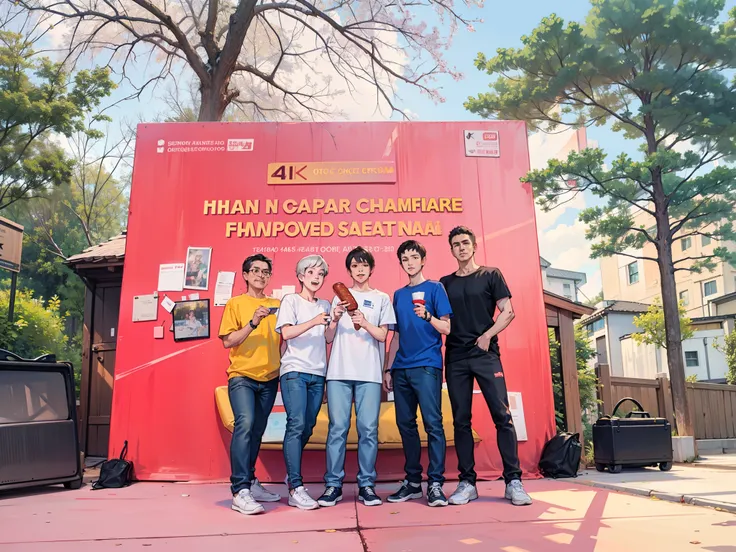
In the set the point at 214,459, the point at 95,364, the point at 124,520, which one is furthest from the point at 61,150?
the point at 124,520

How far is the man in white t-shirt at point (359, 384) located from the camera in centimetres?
347

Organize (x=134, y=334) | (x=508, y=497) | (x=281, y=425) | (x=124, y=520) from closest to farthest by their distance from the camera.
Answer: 1. (x=124, y=520)
2. (x=508, y=497)
3. (x=281, y=425)
4. (x=134, y=334)

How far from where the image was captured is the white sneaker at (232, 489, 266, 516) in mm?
3240

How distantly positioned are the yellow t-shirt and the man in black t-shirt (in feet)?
3.56

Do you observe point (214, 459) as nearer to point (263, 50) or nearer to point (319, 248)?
point (319, 248)

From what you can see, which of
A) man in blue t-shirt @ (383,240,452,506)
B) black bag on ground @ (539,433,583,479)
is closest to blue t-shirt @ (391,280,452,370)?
man in blue t-shirt @ (383,240,452,506)

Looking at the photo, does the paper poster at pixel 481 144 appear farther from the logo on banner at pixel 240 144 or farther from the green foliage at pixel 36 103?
the green foliage at pixel 36 103

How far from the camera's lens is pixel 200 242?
5297mm

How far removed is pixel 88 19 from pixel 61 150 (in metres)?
6.88

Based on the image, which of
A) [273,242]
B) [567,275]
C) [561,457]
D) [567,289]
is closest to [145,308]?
[273,242]

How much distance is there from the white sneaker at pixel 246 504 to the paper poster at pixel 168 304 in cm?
229

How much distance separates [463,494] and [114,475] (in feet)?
9.17

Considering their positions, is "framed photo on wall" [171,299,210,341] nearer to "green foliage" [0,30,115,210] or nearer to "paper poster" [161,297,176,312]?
"paper poster" [161,297,176,312]

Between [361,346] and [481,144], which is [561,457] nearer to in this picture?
[361,346]
